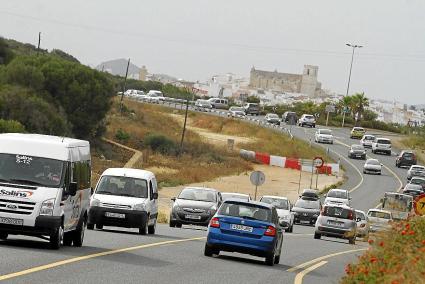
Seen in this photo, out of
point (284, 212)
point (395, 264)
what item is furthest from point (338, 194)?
point (395, 264)

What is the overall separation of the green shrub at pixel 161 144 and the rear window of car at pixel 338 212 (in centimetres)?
5728

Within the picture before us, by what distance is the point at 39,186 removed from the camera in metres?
21.3

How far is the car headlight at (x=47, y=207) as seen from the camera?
2095 cm

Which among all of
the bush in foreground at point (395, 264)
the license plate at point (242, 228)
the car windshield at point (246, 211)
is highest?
the bush in foreground at point (395, 264)

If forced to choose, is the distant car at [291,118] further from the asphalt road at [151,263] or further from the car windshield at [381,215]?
the asphalt road at [151,263]

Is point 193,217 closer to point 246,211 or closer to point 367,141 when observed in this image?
point 246,211

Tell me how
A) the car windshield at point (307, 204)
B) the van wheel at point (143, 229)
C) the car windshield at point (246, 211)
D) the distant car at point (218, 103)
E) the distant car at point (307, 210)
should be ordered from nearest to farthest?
the car windshield at point (246, 211) < the van wheel at point (143, 229) < the distant car at point (307, 210) < the car windshield at point (307, 204) < the distant car at point (218, 103)

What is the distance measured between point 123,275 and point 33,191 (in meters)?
4.04

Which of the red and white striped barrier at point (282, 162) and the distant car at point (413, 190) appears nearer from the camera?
the distant car at point (413, 190)

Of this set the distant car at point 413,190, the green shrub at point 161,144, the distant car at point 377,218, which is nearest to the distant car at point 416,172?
the distant car at point 413,190

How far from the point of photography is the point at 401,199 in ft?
211

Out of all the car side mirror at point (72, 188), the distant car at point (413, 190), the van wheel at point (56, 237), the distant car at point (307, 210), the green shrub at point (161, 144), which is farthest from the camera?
the green shrub at point (161, 144)

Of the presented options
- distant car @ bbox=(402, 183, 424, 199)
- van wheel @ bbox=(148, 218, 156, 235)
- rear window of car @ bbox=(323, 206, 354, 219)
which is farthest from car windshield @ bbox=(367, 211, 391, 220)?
distant car @ bbox=(402, 183, 424, 199)

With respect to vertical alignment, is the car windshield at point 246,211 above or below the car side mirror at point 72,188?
below
